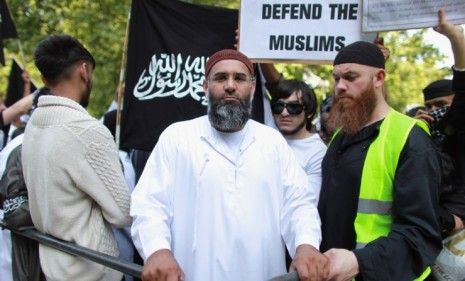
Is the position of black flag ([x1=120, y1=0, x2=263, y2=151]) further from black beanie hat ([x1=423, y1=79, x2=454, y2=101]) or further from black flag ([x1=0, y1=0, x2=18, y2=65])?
black flag ([x1=0, y1=0, x2=18, y2=65])

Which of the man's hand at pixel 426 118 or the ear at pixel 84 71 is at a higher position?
the ear at pixel 84 71

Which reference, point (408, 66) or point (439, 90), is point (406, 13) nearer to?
point (439, 90)

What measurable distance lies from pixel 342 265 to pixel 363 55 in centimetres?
100

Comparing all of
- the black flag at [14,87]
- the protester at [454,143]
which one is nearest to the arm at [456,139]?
the protester at [454,143]

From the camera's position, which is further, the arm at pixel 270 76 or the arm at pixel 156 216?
the arm at pixel 270 76

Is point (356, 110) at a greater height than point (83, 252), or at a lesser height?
greater

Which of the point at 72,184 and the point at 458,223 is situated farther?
the point at 72,184

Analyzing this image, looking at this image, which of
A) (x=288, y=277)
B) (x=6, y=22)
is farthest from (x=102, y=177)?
(x=6, y=22)

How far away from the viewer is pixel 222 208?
2.94 metres

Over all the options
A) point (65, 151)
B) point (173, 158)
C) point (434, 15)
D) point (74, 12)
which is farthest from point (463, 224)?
point (74, 12)

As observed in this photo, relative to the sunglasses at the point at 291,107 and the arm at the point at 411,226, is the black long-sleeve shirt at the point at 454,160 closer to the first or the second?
the arm at the point at 411,226

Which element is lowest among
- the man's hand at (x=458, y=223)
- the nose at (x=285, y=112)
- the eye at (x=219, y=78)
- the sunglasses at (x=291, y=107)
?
the man's hand at (x=458, y=223)

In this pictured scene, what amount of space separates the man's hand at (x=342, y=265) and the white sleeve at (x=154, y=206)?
27.0 inches

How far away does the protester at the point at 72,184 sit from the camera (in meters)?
3.23
